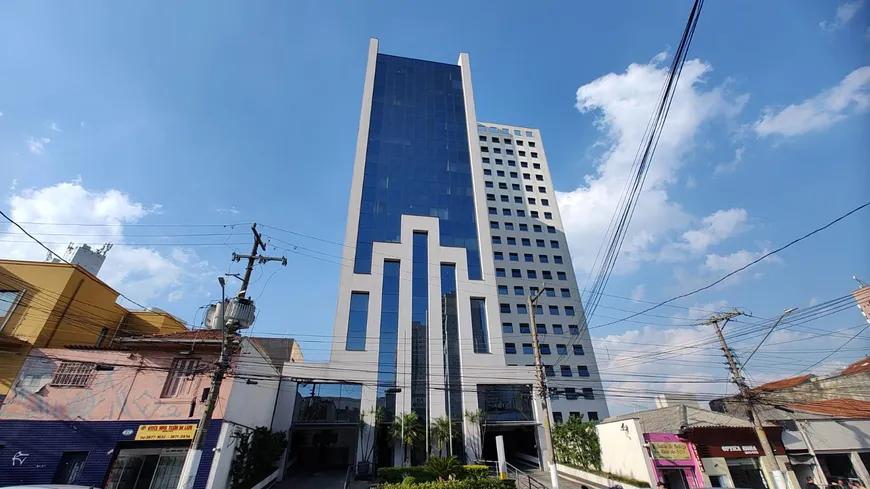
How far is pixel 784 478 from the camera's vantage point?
56.5 ft

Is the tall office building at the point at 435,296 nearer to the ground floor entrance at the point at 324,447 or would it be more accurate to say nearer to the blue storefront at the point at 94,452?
the ground floor entrance at the point at 324,447

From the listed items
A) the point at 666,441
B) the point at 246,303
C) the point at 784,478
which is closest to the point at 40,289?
the point at 246,303

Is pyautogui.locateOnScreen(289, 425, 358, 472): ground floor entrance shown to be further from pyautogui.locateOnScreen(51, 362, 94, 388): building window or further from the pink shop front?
the pink shop front

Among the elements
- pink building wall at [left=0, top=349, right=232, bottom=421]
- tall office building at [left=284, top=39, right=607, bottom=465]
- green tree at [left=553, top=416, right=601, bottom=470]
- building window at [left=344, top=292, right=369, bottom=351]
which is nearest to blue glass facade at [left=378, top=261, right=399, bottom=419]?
tall office building at [left=284, top=39, right=607, bottom=465]

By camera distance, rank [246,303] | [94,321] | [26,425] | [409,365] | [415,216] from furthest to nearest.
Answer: [415,216]
[409,365]
[94,321]
[26,425]
[246,303]

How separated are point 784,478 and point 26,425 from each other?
3492cm

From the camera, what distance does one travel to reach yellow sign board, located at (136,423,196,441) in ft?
47.4

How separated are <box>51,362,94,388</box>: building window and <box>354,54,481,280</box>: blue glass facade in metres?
17.6

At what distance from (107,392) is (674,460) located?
2723 cm

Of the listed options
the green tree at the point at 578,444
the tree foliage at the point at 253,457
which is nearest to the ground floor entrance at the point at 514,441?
the green tree at the point at 578,444

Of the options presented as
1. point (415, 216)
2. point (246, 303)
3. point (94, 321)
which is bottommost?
point (246, 303)

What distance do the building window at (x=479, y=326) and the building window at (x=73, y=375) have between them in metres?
23.0

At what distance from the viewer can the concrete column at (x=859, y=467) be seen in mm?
18531

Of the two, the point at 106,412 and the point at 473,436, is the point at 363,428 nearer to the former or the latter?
the point at 473,436
